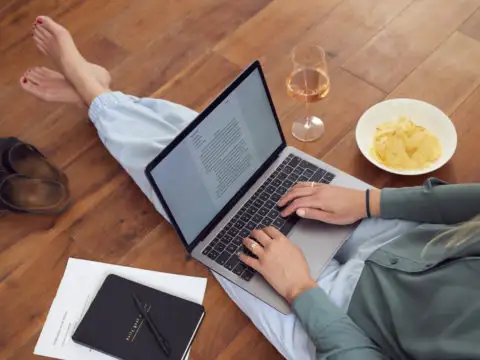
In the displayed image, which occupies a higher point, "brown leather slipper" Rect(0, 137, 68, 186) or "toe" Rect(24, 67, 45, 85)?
"toe" Rect(24, 67, 45, 85)

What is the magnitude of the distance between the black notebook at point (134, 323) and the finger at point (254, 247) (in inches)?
6.7

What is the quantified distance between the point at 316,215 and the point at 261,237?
0.38 feet

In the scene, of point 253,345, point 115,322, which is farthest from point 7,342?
point 253,345

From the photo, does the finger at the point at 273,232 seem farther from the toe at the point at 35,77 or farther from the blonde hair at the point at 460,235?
the toe at the point at 35,77

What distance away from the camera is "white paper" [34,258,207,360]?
44.6 inches

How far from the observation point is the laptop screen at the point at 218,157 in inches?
40.7

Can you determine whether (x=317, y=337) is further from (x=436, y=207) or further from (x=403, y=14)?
(x=403, y=14)

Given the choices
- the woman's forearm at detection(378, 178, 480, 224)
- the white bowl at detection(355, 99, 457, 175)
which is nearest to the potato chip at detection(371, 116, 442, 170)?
the white bowl at detection(355, 99, 457, 175)

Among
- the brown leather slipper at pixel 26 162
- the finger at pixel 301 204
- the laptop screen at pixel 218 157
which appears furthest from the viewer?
the brown leather slipper at pixel 26 162

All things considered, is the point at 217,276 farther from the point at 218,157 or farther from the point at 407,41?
the point at 407,41

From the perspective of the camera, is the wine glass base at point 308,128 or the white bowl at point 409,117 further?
the wine glass base at point 308,128

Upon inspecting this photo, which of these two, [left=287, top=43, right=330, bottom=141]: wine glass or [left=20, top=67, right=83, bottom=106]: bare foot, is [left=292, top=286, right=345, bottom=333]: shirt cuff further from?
[left=20, top=67, right=83, bottom=106]: bare foot

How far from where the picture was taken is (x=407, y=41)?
159 cm

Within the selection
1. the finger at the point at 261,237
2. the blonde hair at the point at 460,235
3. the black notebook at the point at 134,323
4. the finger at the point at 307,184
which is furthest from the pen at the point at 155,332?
the blonde hair at the point at 460,235
